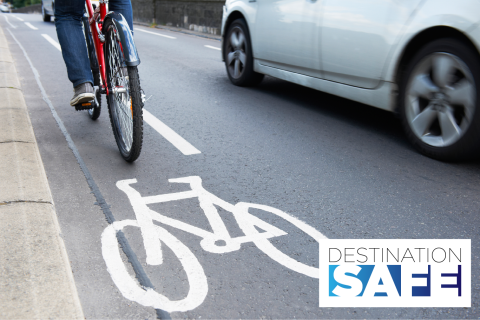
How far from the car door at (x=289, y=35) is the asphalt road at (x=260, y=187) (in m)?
0.49

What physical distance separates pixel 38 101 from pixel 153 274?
3839 millimetres

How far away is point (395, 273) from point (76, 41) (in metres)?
2.82

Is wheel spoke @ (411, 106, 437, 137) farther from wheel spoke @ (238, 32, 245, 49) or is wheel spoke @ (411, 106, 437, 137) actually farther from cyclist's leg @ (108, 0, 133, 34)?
wheel spoke @ (238, 32, 245, 49)

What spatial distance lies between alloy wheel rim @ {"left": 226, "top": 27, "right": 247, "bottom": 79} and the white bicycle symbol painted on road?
3.22m

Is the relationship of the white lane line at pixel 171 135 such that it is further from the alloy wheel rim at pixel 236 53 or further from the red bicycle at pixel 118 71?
the alloy wheel rim at pixel 236 53

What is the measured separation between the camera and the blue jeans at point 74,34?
352 centimetres

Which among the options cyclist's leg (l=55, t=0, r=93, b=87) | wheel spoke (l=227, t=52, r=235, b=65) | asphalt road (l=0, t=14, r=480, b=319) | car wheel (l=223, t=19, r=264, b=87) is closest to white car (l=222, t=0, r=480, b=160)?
asphalt road (l=0, t=14, r=480, b=319)

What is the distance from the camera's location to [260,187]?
309cm

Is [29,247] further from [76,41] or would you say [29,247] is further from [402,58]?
[402,58]

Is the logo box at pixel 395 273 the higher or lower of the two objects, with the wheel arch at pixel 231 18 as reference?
lower

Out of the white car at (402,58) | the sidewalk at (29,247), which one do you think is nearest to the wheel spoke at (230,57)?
the white car at (402,58)

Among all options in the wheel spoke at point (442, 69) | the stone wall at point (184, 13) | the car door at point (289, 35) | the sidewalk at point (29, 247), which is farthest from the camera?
the stone wall at point (184, 13)

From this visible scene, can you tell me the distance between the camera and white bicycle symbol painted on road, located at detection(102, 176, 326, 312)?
200 cm

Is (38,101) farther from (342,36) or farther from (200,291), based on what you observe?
(200,291)
